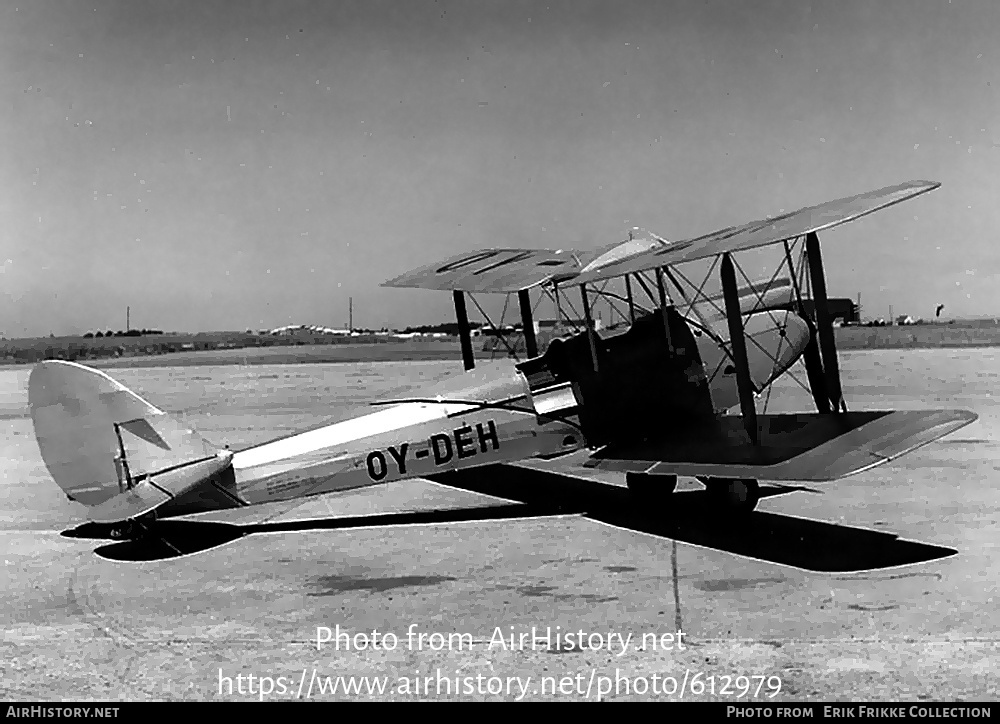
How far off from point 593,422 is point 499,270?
2.36 metres

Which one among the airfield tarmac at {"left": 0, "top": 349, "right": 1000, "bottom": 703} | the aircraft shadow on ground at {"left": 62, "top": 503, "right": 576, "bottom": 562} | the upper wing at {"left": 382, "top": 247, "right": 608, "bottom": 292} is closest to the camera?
the airfield tarmac at {"left": 0, "top": 349, "right": 1000, "bottom": 703}

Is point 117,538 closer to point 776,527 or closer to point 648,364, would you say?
point 648,364

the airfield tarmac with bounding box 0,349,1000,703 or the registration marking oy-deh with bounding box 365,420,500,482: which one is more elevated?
the registration marking oy-deh with bounding box 365,420,500,482

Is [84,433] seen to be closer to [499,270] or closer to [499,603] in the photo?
[499,603]

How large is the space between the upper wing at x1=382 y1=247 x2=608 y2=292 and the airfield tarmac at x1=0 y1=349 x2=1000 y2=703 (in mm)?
2419

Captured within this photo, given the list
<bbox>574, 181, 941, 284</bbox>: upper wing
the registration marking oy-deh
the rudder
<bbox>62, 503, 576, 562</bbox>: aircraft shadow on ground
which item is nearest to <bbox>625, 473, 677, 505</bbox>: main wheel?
<bbox>62, 503, 576, 562</bbox>: aircraft shadow on ground

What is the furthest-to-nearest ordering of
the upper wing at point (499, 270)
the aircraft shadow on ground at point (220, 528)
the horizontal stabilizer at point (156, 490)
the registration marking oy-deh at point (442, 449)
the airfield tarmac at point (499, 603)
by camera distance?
1. the upper wing at point (499, 270)
2. the registration marking oy-deh at point (442, 449)
3. the aircraft shadow on ground at point (220, 528)
4. the horizontal stabilizer at point (156, 490)
5. the airfield tarmac at point (499, 603)

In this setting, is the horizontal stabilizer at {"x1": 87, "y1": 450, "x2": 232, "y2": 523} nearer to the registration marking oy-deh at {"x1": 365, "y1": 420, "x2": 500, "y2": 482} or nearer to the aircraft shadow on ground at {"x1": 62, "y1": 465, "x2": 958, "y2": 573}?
the aircraft shadow on ground at {"x1": 62, "y1": 465, "x2": 958, "y2": 573}

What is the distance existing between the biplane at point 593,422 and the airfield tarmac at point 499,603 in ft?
2.13

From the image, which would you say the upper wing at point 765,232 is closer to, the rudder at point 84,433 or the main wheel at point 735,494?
the main wheel at point 735,494

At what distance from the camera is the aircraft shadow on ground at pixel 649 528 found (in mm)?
7844

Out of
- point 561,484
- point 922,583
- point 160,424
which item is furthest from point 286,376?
point 922,583

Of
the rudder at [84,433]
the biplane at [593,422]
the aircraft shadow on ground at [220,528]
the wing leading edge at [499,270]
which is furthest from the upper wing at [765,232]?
the rudder at [84,433]

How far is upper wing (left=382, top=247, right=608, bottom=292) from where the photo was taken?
32.9 ft
